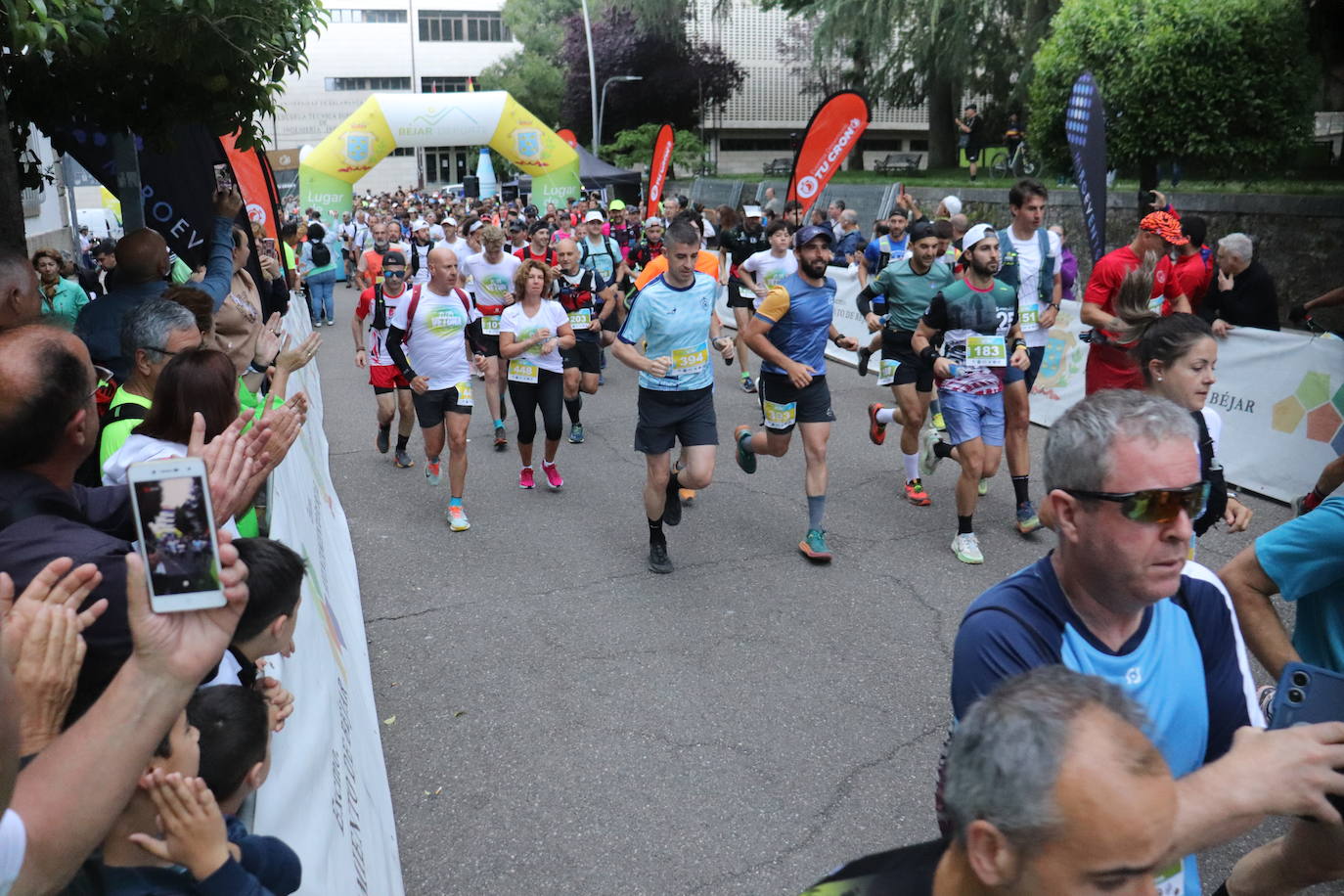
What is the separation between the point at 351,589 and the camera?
18.7ft

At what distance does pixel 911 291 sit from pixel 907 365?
592mm

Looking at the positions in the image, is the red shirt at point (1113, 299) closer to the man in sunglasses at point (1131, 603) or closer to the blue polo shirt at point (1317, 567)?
the blue polo shirt at point (1317, 567)

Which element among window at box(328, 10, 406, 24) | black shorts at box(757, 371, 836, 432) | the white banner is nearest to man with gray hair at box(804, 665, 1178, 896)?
the white banner

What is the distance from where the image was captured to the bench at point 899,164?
115 ft

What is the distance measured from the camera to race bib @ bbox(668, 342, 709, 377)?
6504 mm

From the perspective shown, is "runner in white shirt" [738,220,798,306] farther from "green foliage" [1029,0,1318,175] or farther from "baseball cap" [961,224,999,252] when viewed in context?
"green foliage" [1029,0,1318,175]

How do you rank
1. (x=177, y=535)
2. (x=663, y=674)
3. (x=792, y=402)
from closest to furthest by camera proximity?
(x=177, y=535)
(x=663, y=674)
(x=792, y=402)

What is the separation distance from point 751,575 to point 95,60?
4285mm

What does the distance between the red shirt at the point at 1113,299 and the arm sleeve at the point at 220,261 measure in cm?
476

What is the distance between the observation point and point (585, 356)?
9992 millimetres

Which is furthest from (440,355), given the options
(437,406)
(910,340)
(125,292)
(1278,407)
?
(1278,407)

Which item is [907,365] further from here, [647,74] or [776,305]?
[647,74]

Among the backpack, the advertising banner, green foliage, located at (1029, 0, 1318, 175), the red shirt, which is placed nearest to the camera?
the red shirt

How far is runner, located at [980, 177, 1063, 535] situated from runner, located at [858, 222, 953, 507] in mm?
565
